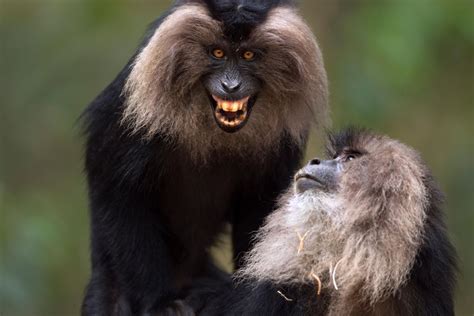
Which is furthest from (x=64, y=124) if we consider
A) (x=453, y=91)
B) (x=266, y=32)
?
(x=266, y=32)

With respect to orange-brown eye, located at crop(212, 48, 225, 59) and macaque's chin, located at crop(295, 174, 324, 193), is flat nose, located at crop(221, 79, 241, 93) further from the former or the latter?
macaque's chin, located at crop(295, 174, 324, 193)

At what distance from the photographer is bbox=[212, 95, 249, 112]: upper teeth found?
608 cm

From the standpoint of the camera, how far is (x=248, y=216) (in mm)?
6676

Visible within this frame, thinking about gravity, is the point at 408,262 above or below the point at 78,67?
above

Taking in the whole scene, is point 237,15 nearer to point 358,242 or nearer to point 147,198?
point 147,198

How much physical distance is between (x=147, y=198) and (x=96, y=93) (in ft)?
13.7

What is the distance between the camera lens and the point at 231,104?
609 cm

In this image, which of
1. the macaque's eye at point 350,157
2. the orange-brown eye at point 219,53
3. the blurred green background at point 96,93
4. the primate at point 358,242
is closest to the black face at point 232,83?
the orange-brown eye at point 219,53

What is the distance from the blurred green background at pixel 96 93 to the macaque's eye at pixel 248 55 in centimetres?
340

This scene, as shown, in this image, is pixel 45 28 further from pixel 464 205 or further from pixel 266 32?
pixel 266 32

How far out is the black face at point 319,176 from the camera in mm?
5766

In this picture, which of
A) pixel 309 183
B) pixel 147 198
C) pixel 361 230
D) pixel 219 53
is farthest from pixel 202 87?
pixel 361 230

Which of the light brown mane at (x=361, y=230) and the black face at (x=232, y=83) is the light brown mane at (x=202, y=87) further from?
the light brown mane at (x=361, y=230)

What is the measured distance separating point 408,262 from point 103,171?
68.1 inches
